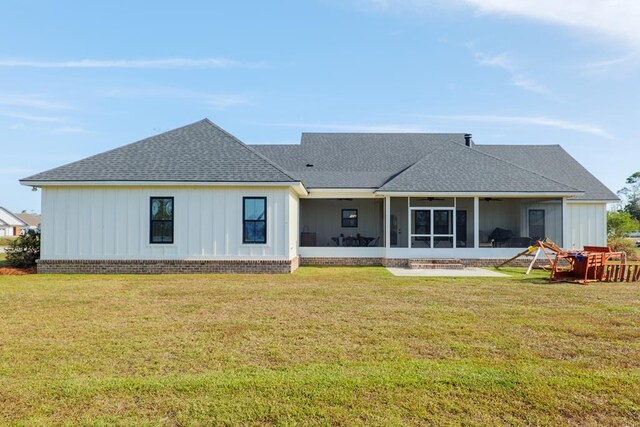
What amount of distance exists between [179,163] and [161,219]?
7.40 feet

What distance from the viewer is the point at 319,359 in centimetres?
525

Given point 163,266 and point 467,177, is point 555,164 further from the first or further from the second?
point 163,266

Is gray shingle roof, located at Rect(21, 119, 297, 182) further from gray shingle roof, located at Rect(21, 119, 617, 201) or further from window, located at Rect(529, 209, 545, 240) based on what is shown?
window, located at Rect(529, 209, 545, 240)

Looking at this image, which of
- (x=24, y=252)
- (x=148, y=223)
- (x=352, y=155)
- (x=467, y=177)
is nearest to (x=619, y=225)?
(x=467, y=177)

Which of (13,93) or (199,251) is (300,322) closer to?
(199,251)

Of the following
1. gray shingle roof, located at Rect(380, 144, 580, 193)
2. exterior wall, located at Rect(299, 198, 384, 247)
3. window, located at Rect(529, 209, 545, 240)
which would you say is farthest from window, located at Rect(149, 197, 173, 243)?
window, located at Rect(529, 209, 545, 240)

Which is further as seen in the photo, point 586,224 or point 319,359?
point 586,224

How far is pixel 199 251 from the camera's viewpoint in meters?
15.2

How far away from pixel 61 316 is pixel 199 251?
7475 millimetres

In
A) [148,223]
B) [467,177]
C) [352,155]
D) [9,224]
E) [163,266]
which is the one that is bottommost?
[163,266]

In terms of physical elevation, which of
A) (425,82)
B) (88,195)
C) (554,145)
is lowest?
(88,195)

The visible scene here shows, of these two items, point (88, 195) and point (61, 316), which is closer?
point (61, 316)

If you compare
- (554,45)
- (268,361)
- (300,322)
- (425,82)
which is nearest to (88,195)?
(300,322)

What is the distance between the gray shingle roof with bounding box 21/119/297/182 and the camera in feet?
49.5
